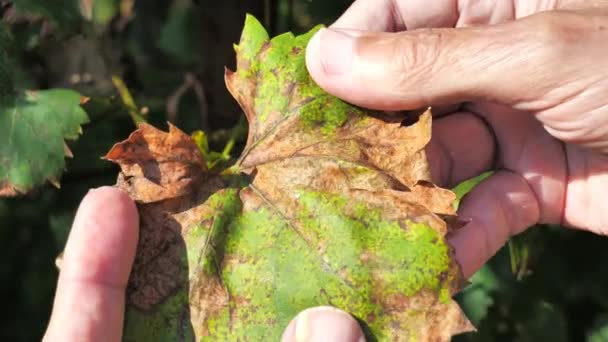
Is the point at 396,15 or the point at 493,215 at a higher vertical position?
the point at 396,15

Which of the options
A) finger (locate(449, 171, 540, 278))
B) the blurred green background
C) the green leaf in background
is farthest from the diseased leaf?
finger (locate(449, 171, 540, 278))

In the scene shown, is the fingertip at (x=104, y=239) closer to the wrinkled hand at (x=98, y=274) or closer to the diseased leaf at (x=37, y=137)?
the wrinkled hand at (x=98, y=274)

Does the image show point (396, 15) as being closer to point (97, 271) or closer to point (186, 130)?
point (186, 130)

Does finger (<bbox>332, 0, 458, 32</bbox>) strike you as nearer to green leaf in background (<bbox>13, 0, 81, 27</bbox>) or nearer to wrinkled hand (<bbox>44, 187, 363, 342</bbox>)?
wrinkled hand (<bbox>44, 187, 363, 342</bbox>)

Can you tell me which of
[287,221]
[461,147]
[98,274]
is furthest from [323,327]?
[461,147]

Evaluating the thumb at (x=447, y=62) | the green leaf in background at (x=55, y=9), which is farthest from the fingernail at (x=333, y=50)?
the green leaf in background at (x=55, y=9)
